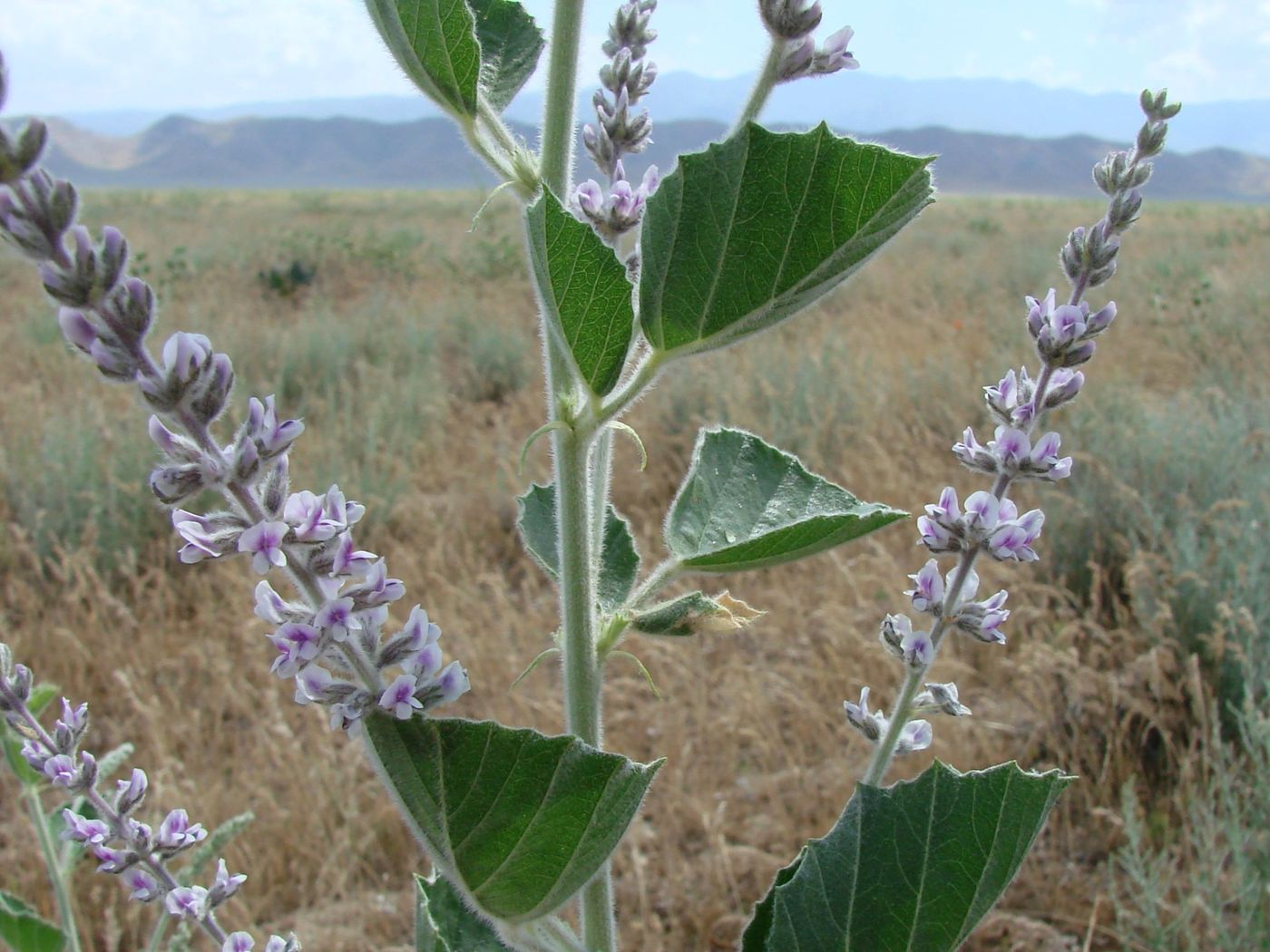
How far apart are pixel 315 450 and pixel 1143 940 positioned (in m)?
4.52

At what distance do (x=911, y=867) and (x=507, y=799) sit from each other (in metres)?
0.37

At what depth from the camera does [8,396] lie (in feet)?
21.6

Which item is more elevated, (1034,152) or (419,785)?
(1034,152)

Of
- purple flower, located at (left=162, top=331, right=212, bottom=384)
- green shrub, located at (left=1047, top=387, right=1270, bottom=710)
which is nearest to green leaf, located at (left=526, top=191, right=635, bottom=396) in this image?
purple flower, located at (left=162, top=331, right=212, bottom=384)

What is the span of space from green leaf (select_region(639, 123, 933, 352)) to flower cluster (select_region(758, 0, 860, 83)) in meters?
0.21

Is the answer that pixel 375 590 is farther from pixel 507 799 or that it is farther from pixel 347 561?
pixel 507 799

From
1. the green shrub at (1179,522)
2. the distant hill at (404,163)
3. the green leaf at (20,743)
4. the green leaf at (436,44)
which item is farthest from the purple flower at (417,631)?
the distant hill at (404,163)

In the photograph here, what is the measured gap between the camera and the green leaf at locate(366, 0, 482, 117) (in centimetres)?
78

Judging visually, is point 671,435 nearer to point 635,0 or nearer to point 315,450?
point 315,450

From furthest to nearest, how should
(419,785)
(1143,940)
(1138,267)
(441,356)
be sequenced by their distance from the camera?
(1138,267), (441,356), (1143,940), (419,785)

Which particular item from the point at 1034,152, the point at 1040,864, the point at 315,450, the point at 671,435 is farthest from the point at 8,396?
the point at 1034,152

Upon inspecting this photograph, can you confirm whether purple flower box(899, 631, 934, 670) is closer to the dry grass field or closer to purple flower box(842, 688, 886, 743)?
purple flower box(842, 688, 886, 743)

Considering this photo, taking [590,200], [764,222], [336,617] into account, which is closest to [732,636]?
[590,200]

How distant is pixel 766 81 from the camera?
893 millimetres
